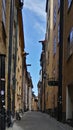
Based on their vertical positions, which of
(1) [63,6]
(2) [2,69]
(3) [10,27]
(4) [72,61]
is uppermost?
(1) [63,6]

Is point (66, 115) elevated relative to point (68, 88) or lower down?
lower down

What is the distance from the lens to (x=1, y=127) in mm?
17156

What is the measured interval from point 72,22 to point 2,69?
14.1 meters

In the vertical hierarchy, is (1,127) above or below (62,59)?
below

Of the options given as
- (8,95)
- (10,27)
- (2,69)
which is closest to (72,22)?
(10,27)

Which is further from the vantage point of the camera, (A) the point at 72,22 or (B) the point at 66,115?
(B) the point at 66,115

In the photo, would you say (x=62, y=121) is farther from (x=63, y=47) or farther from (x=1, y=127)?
(x=1, y=127)

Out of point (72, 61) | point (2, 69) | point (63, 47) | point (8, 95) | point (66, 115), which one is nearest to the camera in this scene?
point (2, 69)

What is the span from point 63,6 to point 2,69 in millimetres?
21277

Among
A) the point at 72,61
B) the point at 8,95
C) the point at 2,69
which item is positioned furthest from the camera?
the point at 72,61

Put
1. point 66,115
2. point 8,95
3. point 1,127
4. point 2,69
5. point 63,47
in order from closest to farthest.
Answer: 1. point 2,69
2. point 1,127
3. point 8,95
4. point 66,115
5. point 63,47

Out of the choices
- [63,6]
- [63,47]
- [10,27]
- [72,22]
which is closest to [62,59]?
[63,47]

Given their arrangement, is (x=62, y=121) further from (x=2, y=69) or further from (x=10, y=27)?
(x=2, y=69)

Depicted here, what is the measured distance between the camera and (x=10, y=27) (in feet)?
85.3
